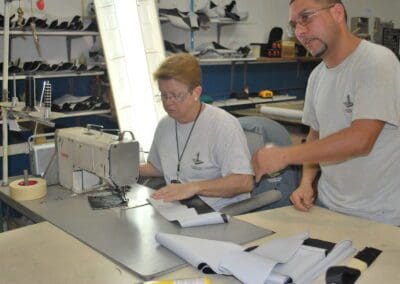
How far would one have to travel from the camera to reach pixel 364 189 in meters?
1.68

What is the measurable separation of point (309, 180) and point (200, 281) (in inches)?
35.3

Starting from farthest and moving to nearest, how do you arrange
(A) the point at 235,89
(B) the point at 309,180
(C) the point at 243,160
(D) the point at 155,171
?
(A) the point at 235,89 < (D) the point at 155,171 < (C) the point at 243,160 < (B) the point at 309,180

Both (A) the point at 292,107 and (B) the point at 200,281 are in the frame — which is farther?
(A) the point at 292,107

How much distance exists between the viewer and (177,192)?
184 cm

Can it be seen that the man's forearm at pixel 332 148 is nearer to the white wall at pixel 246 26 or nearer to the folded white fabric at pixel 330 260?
the folded white fabric at pixel 330 260

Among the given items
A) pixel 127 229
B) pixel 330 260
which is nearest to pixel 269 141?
pixel 127 229

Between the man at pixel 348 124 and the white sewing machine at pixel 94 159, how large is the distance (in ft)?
1.87

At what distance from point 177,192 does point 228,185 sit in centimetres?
27

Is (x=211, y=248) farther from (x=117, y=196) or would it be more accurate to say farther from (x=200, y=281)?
(x=117, y=196)

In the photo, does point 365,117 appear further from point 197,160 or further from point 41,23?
point 41,23

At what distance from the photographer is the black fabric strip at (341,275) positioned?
1.17m

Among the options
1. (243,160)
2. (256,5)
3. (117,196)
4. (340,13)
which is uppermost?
(256,5)

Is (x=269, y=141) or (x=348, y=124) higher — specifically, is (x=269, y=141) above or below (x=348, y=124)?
below

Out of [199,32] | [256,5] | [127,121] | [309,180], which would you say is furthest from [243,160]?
[256,5]
